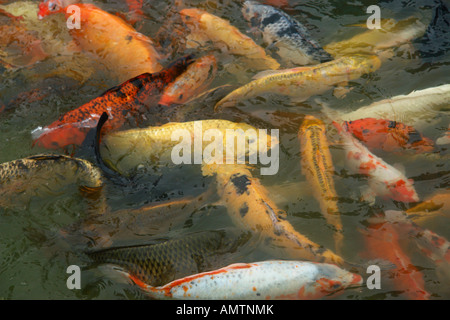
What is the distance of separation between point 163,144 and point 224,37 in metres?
1.86

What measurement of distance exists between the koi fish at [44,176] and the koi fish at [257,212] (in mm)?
1015

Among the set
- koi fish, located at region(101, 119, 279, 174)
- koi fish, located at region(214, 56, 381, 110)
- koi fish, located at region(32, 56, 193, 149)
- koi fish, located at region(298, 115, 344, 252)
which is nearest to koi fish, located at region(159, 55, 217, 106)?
koi fish, located at region(32, 56, 193, 149)

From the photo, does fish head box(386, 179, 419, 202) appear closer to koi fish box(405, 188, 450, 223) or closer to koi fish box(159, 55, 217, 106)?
koi fish box(405, 188, 450, 223)

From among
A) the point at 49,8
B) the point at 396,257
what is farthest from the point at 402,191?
the point at 49,8

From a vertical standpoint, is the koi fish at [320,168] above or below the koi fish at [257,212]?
above

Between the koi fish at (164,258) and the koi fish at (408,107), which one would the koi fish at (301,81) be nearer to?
the koi fish at (408,107)

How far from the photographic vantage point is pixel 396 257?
9.14 feet

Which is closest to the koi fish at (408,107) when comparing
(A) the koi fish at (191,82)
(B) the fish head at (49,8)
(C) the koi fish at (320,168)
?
(C) the koi fish at (320,168)

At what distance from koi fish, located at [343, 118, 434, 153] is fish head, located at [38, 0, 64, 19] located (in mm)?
4037

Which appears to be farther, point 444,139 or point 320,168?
point 444,139

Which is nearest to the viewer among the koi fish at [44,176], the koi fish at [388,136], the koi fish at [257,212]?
the koi fish at [257,212]

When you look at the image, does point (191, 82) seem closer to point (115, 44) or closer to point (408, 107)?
point (115, 44)

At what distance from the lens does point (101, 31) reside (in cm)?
464

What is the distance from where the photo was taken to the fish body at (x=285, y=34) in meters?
4.43
